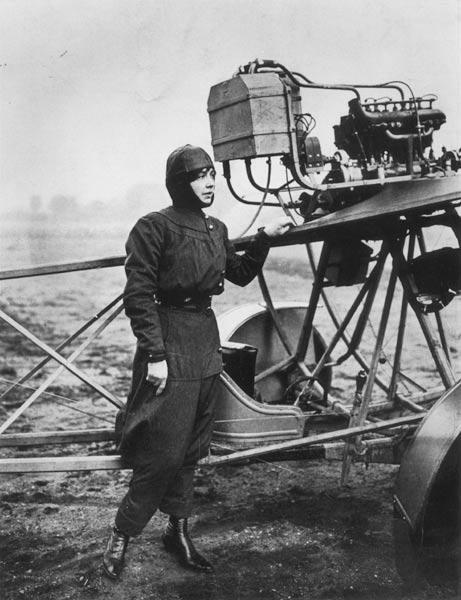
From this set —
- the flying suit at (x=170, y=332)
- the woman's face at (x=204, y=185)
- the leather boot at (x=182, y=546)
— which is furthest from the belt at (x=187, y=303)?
the leather boot at (x=182, y=546)

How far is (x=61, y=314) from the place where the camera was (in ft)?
35.9

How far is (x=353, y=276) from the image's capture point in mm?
3791

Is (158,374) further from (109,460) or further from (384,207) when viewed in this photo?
(384,207)

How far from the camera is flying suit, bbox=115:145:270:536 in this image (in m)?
2.78

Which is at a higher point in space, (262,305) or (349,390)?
(262,305)

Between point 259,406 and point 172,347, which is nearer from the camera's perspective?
point 172,347

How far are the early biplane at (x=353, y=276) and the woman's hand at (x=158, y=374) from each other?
39 cm

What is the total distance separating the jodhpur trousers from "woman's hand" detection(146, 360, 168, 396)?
0.03 m

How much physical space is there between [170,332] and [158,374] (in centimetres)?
20

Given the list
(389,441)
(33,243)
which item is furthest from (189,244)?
(33,243)

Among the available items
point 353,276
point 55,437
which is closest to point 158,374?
point 55,437

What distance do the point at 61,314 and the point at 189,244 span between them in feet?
27.9

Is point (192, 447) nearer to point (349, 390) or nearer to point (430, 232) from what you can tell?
point (349, 390)

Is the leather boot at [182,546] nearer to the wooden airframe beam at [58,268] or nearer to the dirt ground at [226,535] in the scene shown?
the dirt ground at [226,535]
